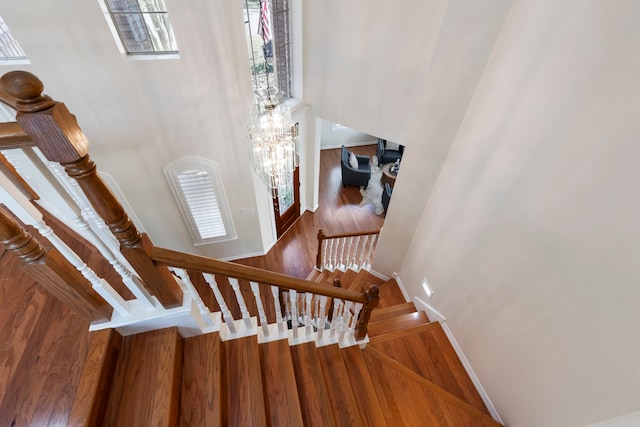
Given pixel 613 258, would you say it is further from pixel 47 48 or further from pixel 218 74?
pixel 47 48

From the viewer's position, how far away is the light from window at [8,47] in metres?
2.06

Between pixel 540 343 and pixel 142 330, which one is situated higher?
pixel 142 330

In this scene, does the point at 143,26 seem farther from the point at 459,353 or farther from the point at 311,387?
the point at 459,353

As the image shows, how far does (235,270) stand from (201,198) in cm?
257

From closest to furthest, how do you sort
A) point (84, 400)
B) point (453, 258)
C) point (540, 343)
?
point (84, 400) → point (540, 343) → point (453, 258)

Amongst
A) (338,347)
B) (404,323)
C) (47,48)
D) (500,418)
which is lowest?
(404,323)

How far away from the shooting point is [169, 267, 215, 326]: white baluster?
1.38 metres

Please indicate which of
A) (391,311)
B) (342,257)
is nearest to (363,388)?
(391,311)

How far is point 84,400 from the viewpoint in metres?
1.15

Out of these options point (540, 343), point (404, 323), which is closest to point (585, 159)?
point (540, 343)

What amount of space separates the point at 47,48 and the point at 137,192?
1.51 m

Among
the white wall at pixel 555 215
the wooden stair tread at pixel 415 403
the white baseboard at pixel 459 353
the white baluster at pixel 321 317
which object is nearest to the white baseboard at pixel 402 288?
the white baseboard at pixel 459 353

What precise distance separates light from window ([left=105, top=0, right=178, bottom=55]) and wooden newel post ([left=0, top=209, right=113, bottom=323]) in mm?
2104

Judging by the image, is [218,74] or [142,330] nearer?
[142,330]
